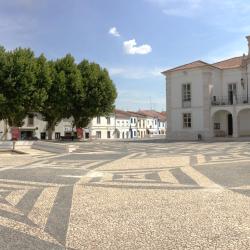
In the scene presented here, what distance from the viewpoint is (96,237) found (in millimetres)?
5551

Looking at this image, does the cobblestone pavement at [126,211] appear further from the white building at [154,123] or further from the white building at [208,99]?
the white building at [154,123]

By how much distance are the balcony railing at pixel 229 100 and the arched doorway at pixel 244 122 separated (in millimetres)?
1028

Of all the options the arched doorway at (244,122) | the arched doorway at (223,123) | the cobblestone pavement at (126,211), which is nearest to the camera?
the cobblestone pavement at (126,211)

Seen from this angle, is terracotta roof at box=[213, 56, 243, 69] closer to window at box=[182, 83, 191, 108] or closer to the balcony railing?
the balcony railing

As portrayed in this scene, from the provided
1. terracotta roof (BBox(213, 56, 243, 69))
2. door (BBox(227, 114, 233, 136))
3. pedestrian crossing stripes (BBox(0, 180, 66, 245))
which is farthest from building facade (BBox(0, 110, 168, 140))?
pedestrian crossing stripes (BBox(0, 180, 66, 245))

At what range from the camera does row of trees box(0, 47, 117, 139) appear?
3647cm

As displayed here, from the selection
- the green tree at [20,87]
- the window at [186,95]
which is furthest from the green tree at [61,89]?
the window at [186,95]

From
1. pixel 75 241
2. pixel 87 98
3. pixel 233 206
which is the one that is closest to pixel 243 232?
pixel 233 206

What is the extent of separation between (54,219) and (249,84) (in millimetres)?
36751

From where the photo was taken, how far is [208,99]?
4066 centimetres

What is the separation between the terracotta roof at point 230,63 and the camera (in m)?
42.4

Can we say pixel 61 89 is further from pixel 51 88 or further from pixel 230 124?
pixel 230 124

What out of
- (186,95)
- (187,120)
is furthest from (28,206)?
(186,95)

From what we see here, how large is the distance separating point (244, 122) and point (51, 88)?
20.1 m
